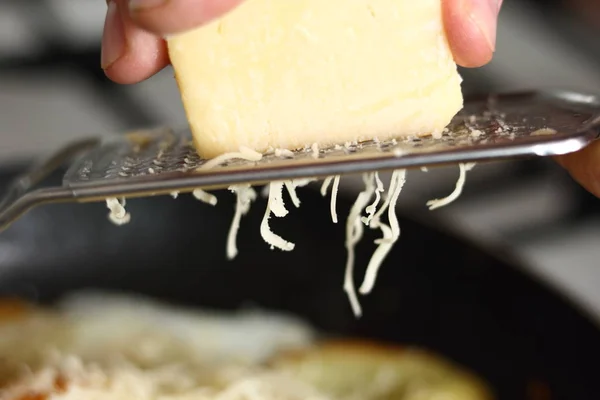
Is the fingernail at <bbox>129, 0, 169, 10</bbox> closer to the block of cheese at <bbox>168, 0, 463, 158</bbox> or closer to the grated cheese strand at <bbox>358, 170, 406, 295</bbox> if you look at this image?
the block of cheese at <bbox>168, 0, 463, 158</bbox>

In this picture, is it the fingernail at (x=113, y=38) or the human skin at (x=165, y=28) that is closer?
the human skin at (x=165, y=28)

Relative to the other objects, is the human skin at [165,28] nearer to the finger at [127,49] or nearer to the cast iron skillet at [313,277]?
the finger at [127,49]

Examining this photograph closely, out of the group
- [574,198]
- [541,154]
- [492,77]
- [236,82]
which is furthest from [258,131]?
[492,77]

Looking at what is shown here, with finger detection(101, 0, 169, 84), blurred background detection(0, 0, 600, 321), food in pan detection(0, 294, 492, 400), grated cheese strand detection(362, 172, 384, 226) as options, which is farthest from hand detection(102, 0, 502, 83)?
blurred background detection(0, 0, 600, 321)

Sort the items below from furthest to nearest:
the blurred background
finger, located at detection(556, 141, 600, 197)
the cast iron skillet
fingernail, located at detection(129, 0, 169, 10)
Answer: the blurred background → the cast iron skillet → finger, located at detection(556, 141, 600, 197) → fingernail, located at detection(129, 0, 169, 10)

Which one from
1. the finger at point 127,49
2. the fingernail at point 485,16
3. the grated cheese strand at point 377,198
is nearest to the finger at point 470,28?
the fingernail at point 485,16

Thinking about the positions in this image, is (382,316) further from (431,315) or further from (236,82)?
(236,82)
